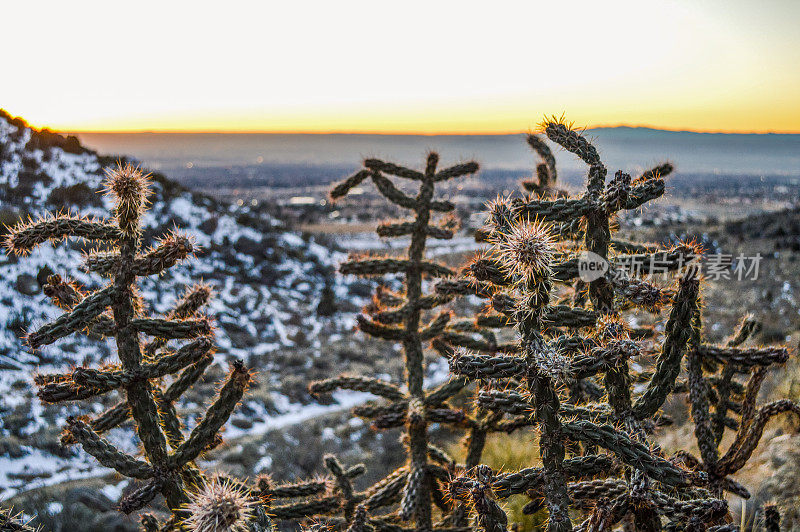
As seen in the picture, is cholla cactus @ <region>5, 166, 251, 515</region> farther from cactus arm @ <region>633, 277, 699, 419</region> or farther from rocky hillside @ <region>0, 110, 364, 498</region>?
cactus arm @ <region>633, 277, 699, 419</region>

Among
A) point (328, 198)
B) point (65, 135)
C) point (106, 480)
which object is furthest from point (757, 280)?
point (65, 135)

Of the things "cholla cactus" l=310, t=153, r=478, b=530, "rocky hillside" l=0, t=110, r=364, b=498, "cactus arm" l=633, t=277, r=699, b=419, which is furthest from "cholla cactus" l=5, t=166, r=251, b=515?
"cactus arm" l=633, t=277, r=699, b=419

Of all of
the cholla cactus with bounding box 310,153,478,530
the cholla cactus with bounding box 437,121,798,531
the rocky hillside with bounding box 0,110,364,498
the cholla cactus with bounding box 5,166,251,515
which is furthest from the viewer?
the rocky hillside with bounding box 0,110,364,498

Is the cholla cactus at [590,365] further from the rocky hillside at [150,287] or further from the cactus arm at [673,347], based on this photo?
the rocky hillside at [150,287]

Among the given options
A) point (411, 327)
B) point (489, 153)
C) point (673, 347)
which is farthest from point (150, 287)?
point (489, 153)

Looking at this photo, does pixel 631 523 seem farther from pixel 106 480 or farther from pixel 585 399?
pixel 106 480

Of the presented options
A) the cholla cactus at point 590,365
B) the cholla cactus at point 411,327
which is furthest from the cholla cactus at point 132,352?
the cholla cactus at point 411,327
